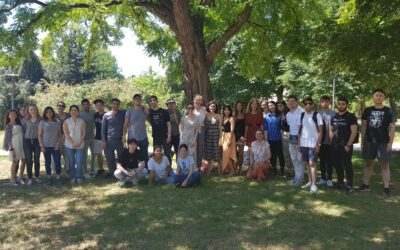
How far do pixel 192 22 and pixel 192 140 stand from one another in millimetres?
3408

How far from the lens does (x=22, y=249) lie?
541 centimetres

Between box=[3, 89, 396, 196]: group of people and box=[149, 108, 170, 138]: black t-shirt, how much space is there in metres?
0.02

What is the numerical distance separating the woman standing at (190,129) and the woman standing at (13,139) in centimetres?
353

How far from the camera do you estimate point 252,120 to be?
31.5 feet

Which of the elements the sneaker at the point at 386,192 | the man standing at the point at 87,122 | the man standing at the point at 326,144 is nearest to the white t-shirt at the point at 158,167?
the man standing at the point at 87,122

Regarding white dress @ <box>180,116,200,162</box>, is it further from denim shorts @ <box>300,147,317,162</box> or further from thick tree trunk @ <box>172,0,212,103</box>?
denim shorts @ <box>300,147,317,162</box>

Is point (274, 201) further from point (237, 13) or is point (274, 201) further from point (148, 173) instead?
point (237, 13)

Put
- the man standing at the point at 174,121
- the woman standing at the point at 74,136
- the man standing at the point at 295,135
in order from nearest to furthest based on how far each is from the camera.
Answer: the man standing at the point at 295,135, the woman standing at the point at 74,136, the man standing at the point at 174,121

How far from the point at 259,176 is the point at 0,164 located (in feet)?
26.7

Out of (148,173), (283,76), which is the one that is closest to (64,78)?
(283,76)

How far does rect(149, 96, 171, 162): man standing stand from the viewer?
31.3 ft

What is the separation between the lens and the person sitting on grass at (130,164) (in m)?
8.95

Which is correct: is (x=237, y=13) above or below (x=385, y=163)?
above

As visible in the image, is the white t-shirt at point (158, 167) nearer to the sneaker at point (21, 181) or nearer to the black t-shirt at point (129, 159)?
the black t-shirt at point (129, 159)
